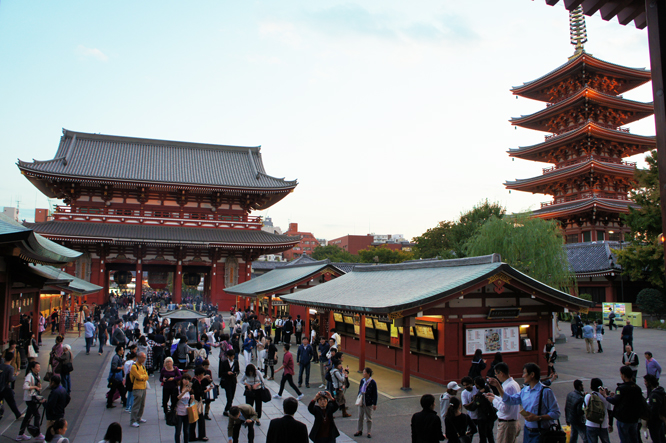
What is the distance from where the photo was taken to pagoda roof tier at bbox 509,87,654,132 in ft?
142

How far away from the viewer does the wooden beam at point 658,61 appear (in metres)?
3.02

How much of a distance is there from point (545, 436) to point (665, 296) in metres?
33.6

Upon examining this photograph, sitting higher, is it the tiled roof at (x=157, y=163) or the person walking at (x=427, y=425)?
the tiled roof at (x=157, y=163)

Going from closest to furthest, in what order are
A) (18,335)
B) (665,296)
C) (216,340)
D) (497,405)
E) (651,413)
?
(497,405), (651,413), (18,335), (216,340), (665,296)

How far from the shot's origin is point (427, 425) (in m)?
6.51

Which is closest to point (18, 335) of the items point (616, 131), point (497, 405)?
point (497, 405)

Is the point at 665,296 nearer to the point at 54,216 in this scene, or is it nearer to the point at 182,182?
the point at 182,182

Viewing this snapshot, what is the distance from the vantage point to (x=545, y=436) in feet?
21.9

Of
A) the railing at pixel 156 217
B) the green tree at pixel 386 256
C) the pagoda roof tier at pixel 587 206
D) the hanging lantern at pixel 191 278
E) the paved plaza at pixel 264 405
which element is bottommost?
the paved plaza at pixel 264 405

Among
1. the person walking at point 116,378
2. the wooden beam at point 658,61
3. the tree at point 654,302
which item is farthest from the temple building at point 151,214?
the wooden beam at point 658,61

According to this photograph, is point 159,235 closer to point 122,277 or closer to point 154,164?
point 122,277

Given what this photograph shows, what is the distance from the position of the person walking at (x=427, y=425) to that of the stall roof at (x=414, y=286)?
586 cm

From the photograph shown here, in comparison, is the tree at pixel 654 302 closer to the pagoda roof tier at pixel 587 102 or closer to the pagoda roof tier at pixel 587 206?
the pagoda roof tier at pixel 587 206

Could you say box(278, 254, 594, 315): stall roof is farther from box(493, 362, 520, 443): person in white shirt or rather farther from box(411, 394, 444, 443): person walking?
box(411, 394, 444, 443): person walking
